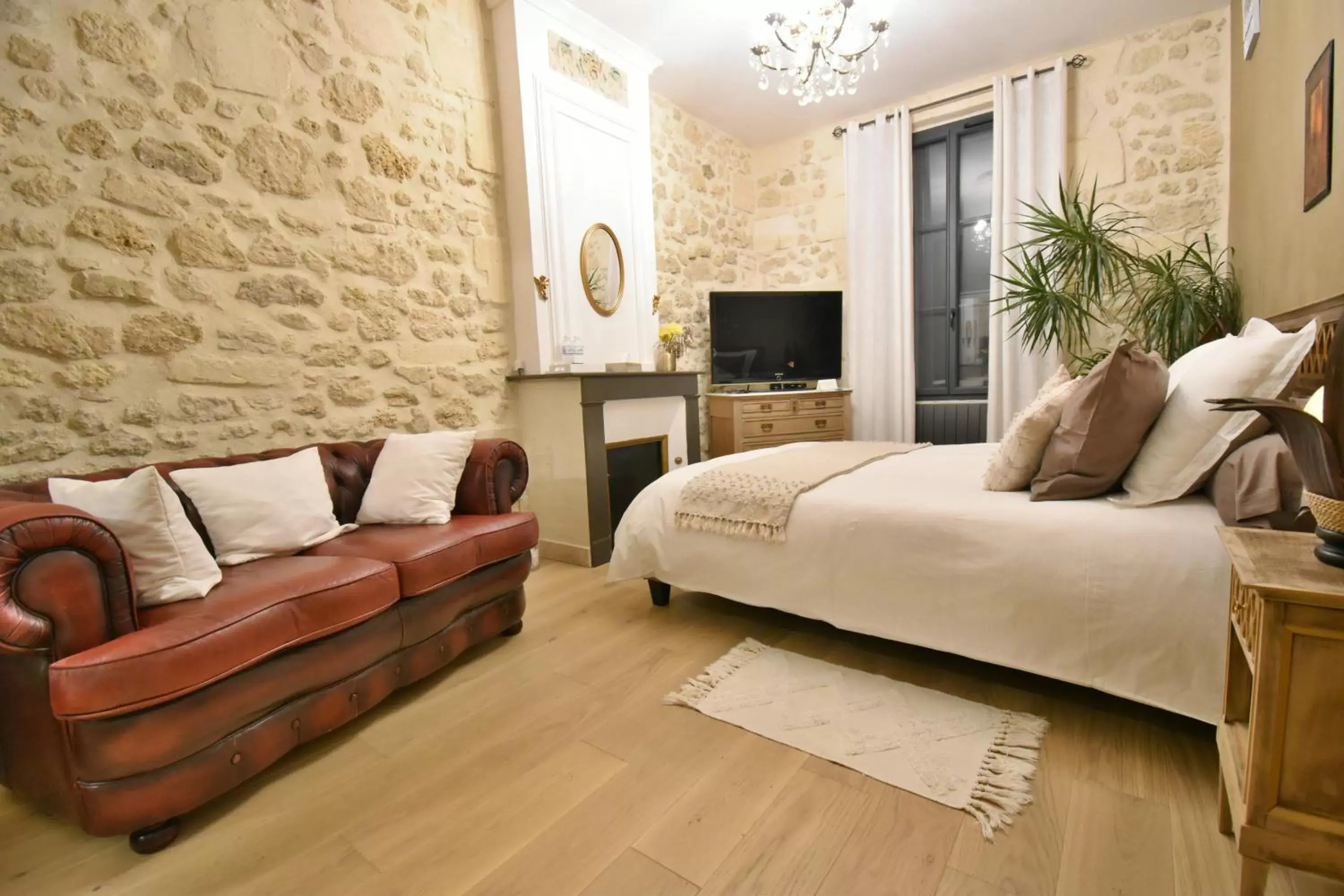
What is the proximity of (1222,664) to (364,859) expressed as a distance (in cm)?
197

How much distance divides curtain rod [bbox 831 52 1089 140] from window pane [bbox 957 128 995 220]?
28 cm

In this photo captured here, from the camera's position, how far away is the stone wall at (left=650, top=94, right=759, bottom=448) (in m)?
4.54

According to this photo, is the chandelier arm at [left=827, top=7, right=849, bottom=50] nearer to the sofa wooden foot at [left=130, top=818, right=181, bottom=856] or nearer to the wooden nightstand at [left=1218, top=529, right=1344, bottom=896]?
the wooden nightstand at [left=1218, top=529, right=1344, bottom=896]

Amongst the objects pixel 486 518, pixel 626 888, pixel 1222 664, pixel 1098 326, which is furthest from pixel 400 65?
pixel 1098 326

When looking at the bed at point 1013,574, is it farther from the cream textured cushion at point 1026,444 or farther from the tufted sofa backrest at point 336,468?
the tufted sofa backrest at point 336,468

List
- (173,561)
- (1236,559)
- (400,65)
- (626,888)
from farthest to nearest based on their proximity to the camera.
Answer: (400,65)
(173,561)
(626,888)
(1236,559)

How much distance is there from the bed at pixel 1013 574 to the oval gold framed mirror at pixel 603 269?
1954mm

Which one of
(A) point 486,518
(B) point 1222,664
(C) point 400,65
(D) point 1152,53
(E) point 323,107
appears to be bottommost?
(B) point 1222,664

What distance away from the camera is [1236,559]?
0.97 metres

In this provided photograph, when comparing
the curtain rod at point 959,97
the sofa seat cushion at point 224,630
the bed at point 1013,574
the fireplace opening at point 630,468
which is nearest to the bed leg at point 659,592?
the bed at point 1013,574

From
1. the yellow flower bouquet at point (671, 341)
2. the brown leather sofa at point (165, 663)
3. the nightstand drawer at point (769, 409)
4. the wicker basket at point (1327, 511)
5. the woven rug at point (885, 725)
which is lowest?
the woven rug at point (885, 725)

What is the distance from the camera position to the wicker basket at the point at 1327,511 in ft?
2.88

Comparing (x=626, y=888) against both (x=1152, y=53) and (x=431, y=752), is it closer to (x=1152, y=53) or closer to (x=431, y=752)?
(x=431, y=752)

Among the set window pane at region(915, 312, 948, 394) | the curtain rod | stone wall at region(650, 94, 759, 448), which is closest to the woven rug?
stone wall at region(650, 94, 759, 448)
